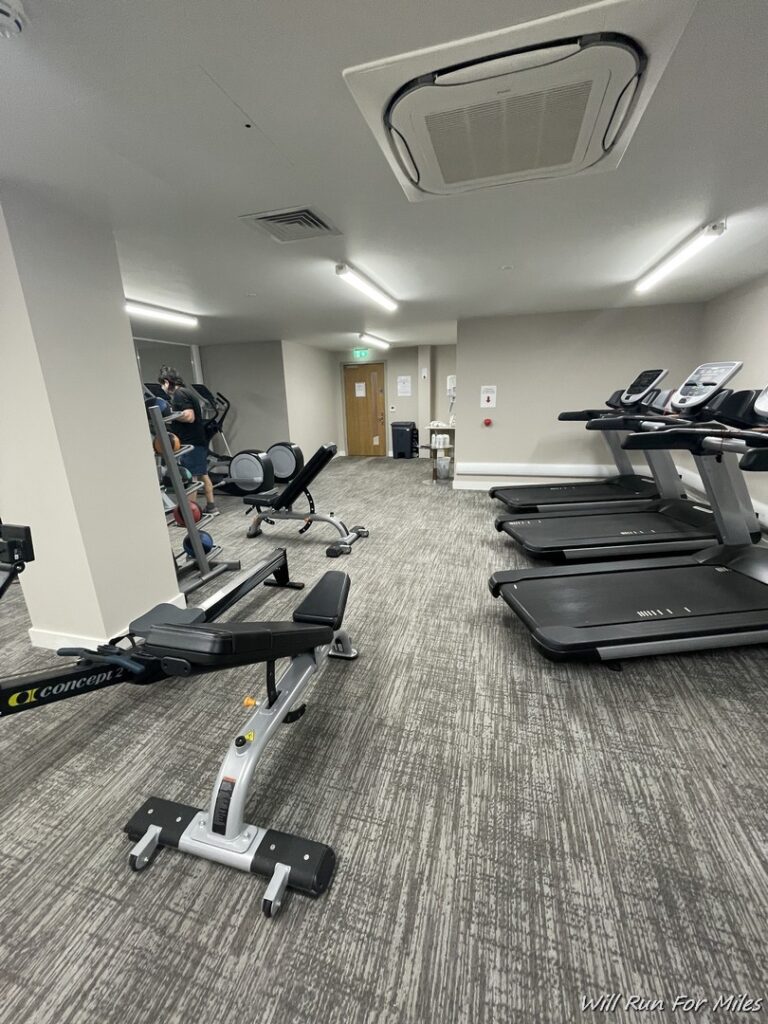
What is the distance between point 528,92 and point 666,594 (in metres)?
2.47

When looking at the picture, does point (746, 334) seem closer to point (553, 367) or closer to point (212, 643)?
point (553, 367)

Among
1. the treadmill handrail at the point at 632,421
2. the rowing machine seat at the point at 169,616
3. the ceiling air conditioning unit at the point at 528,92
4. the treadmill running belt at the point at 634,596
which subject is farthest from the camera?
the treadmill handrail at the point at 632,421

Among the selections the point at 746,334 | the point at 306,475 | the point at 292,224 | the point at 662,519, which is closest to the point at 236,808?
the point at 306,475

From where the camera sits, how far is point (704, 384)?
297 cm

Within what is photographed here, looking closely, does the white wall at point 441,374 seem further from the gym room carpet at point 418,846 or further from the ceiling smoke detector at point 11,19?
the ceiling smoke detector at point 11,19

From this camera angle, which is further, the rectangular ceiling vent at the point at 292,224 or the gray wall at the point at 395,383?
the gray wall at the point at 395,383

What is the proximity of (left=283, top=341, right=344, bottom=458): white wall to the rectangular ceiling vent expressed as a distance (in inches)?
170

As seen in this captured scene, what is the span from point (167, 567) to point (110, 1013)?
2.05m

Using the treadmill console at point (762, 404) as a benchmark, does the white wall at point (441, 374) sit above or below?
above

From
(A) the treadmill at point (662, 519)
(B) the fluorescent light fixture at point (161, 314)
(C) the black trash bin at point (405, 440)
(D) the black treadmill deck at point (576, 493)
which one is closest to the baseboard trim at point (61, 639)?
(A) the treadmill at point (662, 519)

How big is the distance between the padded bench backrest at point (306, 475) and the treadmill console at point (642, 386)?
9.99 ft

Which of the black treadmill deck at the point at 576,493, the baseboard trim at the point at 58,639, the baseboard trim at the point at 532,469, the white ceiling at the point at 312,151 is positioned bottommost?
the baseboard trim at the point at 58,639

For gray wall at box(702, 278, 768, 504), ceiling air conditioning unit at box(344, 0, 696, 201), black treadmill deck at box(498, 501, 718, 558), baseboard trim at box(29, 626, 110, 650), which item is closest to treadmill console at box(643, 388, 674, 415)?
gray wall at box(702, 278, 768, 504)

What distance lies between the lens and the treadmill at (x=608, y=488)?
4.09m
